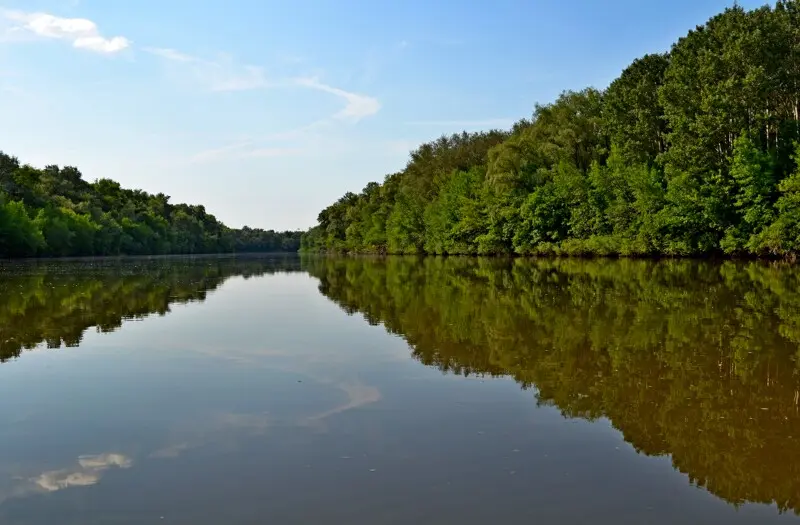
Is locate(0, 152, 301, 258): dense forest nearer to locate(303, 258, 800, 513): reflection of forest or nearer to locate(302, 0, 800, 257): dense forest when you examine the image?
locate(302, 0, 800, 257): dense forest

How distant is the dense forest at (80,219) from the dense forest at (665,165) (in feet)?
171

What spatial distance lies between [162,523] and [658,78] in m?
54.1

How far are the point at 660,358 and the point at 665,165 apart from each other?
39632 mm

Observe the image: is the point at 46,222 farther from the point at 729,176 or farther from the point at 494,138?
the point at 729,176

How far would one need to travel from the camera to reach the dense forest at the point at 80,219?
8062 centimetres

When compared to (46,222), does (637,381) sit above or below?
below

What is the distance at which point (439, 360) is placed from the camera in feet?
34.3

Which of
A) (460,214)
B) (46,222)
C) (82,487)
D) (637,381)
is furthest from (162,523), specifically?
(46,222)

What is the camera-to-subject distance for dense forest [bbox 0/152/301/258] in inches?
3174

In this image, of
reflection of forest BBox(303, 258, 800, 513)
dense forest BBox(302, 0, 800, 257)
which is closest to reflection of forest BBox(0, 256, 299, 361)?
reflection of forest BBox(303, 258, 800, 513)

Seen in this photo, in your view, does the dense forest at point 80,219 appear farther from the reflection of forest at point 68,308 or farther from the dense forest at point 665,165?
the reflection of forest at point 68,308

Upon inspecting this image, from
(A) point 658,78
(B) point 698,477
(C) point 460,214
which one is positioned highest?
(A) point 658,78

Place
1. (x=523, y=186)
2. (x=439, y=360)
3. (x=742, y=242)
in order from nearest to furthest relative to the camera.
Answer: (x=439, y=360), (x=742, y=242), (x=523, y=186)

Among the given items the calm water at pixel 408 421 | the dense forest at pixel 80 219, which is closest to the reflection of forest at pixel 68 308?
the calm water at pixel 408 421
